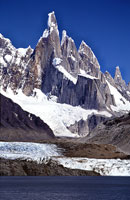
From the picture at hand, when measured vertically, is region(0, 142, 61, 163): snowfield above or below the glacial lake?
above

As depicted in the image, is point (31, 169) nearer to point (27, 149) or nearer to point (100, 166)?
point (100, 166)

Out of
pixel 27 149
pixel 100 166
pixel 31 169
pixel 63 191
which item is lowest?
pixel 63 191

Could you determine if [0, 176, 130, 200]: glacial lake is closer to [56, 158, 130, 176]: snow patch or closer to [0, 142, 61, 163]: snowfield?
[56, 158, 130, 176]: snow patch

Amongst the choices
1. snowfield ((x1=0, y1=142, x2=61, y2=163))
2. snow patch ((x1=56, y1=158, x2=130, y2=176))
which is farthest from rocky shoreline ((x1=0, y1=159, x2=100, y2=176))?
snowfield ((x1=0, y1=142, x2=61, y2=163))

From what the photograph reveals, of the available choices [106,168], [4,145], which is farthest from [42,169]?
[4,145]

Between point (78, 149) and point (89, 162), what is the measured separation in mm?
51629

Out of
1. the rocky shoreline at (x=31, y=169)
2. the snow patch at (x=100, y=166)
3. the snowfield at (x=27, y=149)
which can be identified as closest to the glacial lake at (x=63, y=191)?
the rocky shoreline at (x=31, y=169)

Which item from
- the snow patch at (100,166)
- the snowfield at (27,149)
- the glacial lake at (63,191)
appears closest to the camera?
the glacial lake at (63,191)

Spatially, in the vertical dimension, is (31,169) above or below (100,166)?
below

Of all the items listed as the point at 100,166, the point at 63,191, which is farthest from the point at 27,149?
the point at 63,191

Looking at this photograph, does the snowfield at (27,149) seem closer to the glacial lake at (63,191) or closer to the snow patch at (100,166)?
the snow patch at (100,166)

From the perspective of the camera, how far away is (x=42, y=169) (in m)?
118

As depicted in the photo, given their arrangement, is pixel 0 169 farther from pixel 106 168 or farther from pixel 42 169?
pixel 106 168

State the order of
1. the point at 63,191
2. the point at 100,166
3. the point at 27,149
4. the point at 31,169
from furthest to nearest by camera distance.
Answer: the point at 27,149
the point at 100,166
the point at 31,169
the point at 63,191
